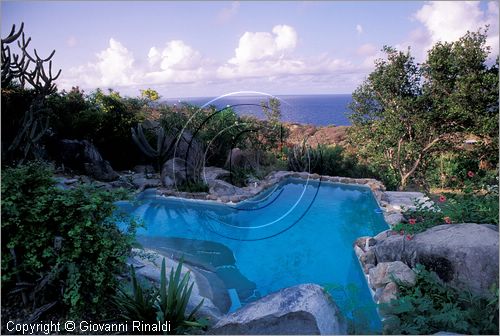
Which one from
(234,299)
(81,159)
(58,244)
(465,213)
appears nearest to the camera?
(58,244)

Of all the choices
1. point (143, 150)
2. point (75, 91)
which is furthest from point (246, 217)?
point (75, 91)

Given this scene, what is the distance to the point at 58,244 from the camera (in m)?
3.54

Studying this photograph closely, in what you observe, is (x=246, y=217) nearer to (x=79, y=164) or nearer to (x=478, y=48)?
(x=79, y=164)

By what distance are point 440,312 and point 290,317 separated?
5.29 feet

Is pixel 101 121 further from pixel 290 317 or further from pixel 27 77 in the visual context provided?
pixel 290 317

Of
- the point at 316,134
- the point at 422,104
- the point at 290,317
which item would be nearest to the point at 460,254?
the point at 290,317

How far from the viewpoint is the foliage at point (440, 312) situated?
11.2ft

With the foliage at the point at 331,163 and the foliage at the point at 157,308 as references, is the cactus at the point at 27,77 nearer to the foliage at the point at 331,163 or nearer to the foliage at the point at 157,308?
the foliage at the point at 157,308

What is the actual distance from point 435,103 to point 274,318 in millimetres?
8783

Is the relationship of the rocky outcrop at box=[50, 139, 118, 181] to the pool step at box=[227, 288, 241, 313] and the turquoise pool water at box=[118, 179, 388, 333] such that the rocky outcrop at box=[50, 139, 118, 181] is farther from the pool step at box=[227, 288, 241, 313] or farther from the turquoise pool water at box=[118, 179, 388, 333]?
the pool step at box=[227, 288, 241, 313]

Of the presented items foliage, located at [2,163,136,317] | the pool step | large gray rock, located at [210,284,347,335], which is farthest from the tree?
foliage, located at [2,163,136,317]

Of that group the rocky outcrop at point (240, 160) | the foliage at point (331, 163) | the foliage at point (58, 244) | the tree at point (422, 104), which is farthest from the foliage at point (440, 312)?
the rocky outcrop at point (240, 160)

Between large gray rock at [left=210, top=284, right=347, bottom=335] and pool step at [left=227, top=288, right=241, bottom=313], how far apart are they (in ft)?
4.73

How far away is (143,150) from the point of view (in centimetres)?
1348
